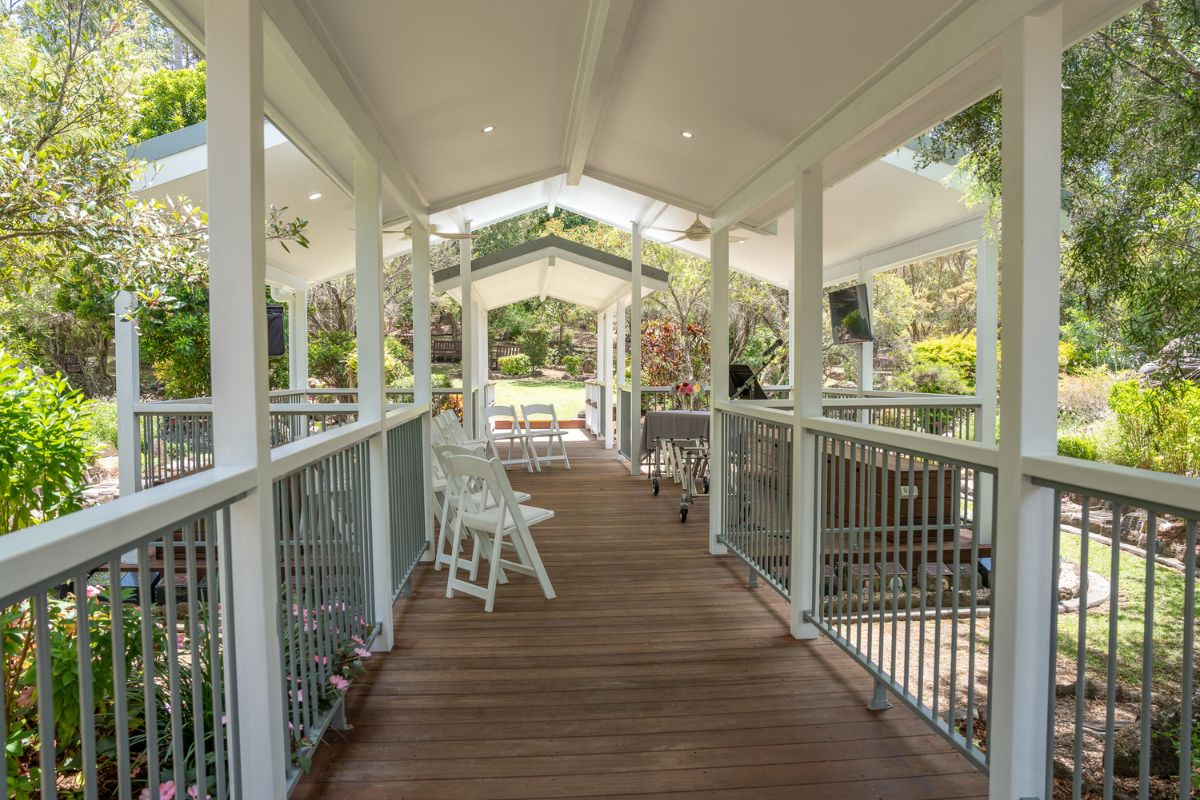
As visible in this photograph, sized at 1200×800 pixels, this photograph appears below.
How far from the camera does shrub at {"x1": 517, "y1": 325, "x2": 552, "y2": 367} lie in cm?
2256

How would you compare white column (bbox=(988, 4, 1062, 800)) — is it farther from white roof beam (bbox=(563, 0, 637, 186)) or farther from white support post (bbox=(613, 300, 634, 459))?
white support post (bbox=(613, 300, 634, 459))

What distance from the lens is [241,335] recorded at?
1.85 meters

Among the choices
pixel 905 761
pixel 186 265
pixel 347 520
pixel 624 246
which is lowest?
pixel 905 761

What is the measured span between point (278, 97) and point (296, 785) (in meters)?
2.91

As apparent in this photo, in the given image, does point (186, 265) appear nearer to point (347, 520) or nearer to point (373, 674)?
point (347, 520)

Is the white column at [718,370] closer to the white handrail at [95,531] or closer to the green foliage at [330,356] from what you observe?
the white handrail at [95,531]

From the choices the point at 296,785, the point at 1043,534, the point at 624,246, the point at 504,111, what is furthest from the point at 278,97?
the point at 624,246

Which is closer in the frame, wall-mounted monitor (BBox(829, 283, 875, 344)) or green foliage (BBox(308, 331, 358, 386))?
wall-mounted monitor (BBox(829, 283, 875, 344))

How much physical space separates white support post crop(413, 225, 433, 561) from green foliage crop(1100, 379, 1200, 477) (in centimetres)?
509

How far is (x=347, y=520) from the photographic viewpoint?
2883 mm

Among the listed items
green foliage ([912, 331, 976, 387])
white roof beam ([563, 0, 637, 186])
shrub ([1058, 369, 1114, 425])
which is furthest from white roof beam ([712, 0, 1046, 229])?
green foliage ([912, 331, 976, 387])

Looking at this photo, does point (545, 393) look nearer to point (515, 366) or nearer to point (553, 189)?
point (515, 366)

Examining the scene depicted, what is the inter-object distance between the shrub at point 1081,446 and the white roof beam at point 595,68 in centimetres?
561

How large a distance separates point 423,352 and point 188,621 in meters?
2.82
